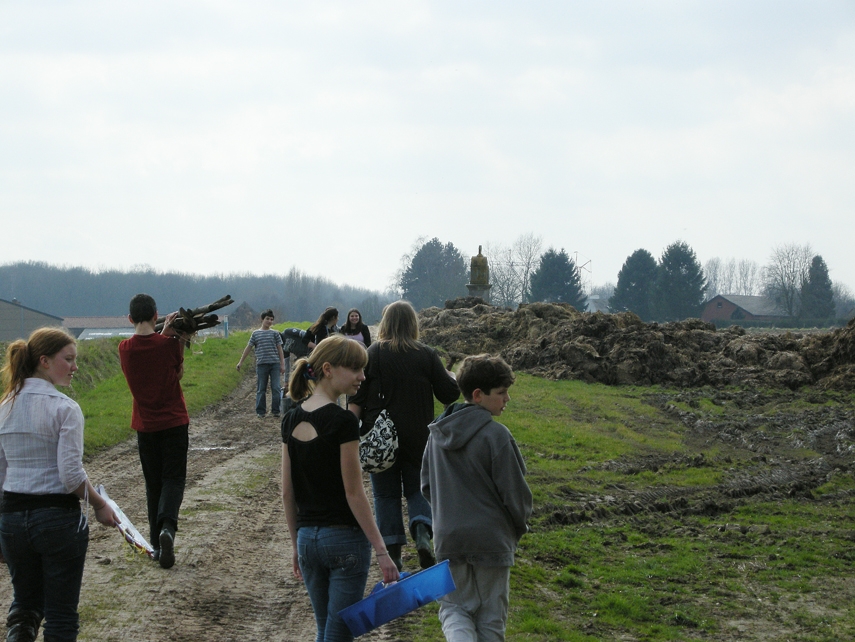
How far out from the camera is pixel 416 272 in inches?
3445

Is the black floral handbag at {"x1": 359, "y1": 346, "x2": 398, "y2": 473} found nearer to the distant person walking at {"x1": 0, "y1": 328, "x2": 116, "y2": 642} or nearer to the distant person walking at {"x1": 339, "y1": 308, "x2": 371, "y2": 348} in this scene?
the distant person walking at {"x1": 0, "y1": 328, "x2": 116, "y2": 642}

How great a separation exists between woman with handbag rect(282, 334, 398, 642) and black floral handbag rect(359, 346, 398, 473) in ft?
6.50

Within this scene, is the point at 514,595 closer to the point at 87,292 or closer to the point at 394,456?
the point at 394,456

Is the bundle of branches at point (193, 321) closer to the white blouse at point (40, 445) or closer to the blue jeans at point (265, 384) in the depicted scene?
the white blouse at point (40, 445)

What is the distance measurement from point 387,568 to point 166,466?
11.0ft

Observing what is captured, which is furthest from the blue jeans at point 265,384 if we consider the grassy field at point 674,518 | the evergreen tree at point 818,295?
the evergreen tree at point 818,295

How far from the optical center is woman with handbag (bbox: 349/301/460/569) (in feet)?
19.9

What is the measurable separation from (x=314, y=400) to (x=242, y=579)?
10.5ft


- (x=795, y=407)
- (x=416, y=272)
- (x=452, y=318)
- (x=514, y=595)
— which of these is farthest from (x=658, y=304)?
(x=514, y=595)

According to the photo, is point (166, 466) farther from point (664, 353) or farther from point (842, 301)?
point (842, 301)

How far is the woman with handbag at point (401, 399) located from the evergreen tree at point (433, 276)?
76769mm

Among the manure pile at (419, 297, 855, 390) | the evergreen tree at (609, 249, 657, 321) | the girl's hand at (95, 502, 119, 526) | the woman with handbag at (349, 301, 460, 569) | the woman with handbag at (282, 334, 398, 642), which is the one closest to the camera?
the woman with handbag at (282, 334, 398, 642)

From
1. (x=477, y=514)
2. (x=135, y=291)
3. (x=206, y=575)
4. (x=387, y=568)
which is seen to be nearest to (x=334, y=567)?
(x=387, y=568)

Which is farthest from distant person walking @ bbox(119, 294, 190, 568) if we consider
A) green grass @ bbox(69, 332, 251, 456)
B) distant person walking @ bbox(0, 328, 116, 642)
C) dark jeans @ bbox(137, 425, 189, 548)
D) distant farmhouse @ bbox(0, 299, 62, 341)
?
distant farmhouse @ bbox(0, 299, 62, 341)
